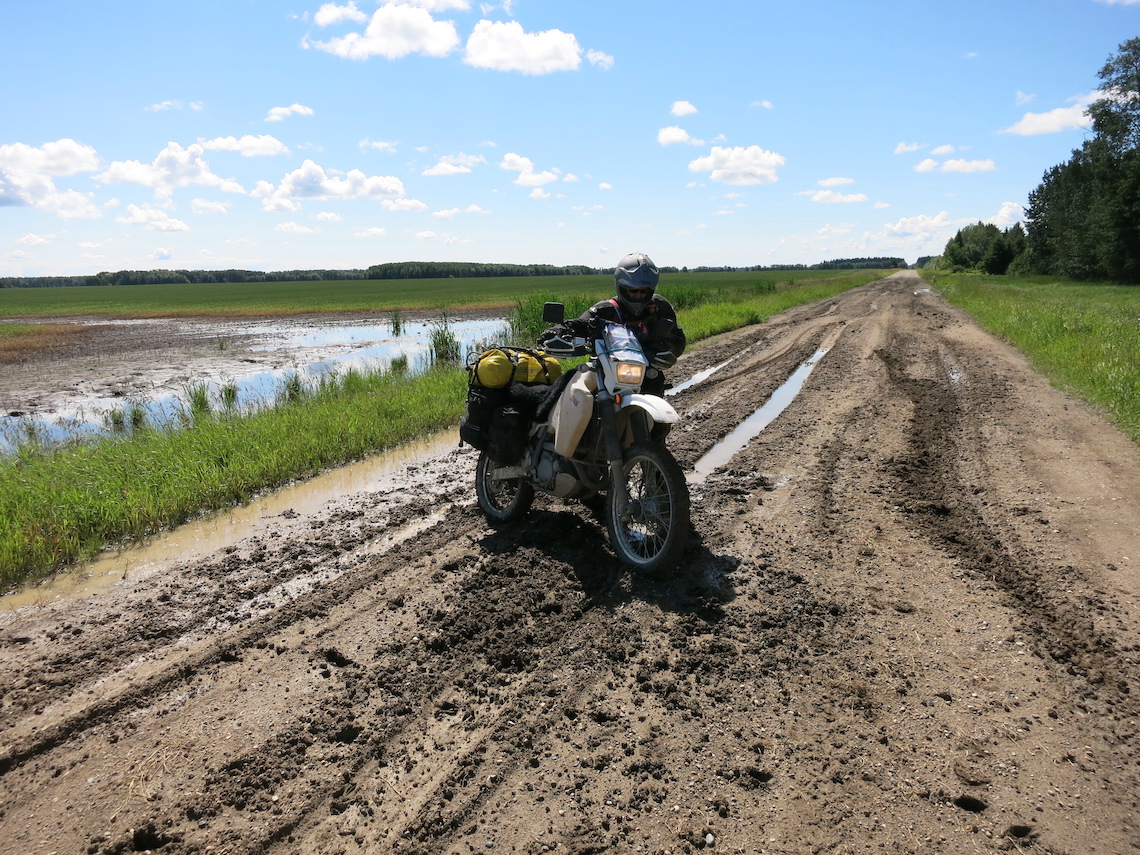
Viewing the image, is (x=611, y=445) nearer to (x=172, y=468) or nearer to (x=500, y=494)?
(x=500, y=494)

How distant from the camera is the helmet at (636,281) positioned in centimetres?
475

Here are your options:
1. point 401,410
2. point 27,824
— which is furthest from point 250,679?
point 401,410

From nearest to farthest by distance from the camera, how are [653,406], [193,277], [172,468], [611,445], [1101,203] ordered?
[653,406] → [611,445] → [172,468] → [1101,203] → [193,277]

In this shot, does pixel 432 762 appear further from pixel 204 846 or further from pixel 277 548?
pixel 277 548

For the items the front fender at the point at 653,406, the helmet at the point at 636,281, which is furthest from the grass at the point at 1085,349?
the front fender at the point at 653,406

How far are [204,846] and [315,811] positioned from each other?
1.16ft

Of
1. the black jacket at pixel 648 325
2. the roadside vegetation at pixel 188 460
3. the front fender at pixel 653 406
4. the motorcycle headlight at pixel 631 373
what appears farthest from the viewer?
the roadside vegetation at pixel 188 460

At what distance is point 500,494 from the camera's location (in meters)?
5.62

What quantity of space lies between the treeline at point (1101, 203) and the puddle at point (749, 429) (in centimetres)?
3965

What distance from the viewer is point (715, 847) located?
7.18ft

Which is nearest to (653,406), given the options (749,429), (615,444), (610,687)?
(615,444)

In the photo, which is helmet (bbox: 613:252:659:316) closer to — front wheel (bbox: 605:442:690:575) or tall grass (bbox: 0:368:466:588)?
front wheel (bbox: 605:442:690:575)

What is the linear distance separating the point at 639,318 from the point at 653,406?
113 cm

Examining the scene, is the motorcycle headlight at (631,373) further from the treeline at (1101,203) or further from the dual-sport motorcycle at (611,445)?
the treeline at (1101,203)
